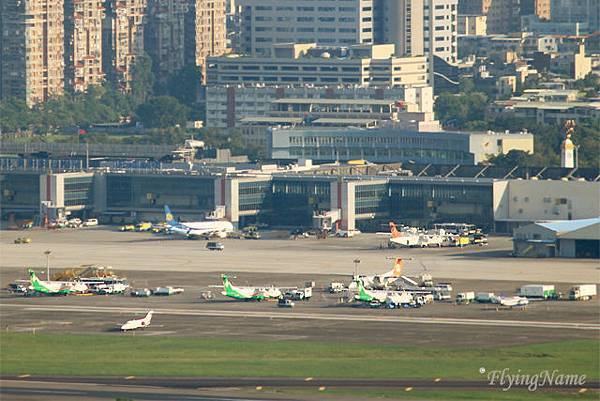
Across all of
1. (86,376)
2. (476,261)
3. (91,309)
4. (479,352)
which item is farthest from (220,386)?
(476,261)

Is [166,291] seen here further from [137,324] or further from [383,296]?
[137,324]

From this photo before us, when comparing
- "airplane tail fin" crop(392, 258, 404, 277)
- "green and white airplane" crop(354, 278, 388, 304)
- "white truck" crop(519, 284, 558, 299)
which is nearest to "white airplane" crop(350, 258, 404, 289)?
"airplane tail fin" crop(392, 258, 404, 277)

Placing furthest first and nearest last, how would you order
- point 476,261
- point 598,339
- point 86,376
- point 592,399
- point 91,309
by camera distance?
point 476,261 → point 91,309 → point 598,339 → point 86,376 → point 592,399

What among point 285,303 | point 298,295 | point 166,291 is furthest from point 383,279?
point 166,291

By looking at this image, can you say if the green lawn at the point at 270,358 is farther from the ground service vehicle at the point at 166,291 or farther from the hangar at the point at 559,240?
the hangar at the point at 559,240

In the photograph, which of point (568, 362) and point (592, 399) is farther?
point (568, 362)

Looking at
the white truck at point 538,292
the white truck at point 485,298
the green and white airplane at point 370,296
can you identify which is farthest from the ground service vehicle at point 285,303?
the white truck at point 538,292

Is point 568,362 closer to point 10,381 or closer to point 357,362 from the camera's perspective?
point 357,362
